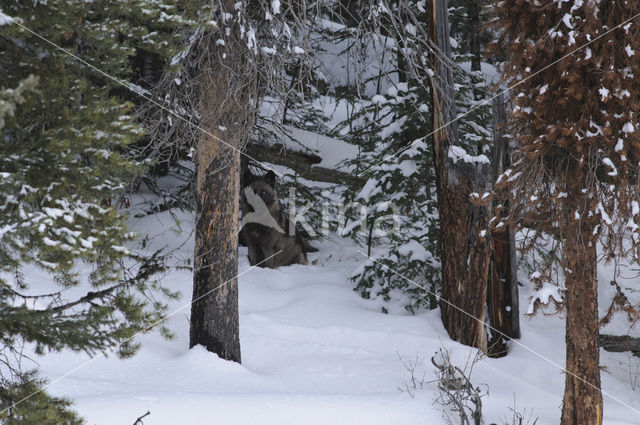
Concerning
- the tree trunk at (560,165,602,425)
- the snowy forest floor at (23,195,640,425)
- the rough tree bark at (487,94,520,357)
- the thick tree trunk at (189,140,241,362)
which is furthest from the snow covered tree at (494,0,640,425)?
the thick tree trunk at (189,140,241,362)

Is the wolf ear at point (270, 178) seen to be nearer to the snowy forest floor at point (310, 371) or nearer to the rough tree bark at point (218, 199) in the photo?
the snowy forest floor at point (310, 371)

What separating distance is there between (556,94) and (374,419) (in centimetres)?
394

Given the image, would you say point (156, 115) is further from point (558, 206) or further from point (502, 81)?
point (558, 206)

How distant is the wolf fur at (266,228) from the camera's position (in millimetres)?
12008

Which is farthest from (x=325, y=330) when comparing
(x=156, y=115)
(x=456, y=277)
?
(x=156, y=115)

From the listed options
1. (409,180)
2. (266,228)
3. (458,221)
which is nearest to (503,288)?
(458,221)

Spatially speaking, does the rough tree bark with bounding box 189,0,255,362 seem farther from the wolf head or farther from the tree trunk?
the tree trunk

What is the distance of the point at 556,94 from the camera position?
6465 mm

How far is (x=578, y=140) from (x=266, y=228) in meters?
7.14

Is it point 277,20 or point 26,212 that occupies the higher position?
→ point 277,20

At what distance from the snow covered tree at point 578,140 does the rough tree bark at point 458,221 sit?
2.44 metres

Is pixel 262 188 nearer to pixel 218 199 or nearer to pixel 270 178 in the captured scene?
pixel 270 178

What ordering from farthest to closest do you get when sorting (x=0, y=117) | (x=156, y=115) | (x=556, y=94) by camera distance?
(x=156, y=115) → (x=556, y=94) → (x=0, y=117)

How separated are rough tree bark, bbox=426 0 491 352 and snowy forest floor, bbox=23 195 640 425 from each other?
0.52m
